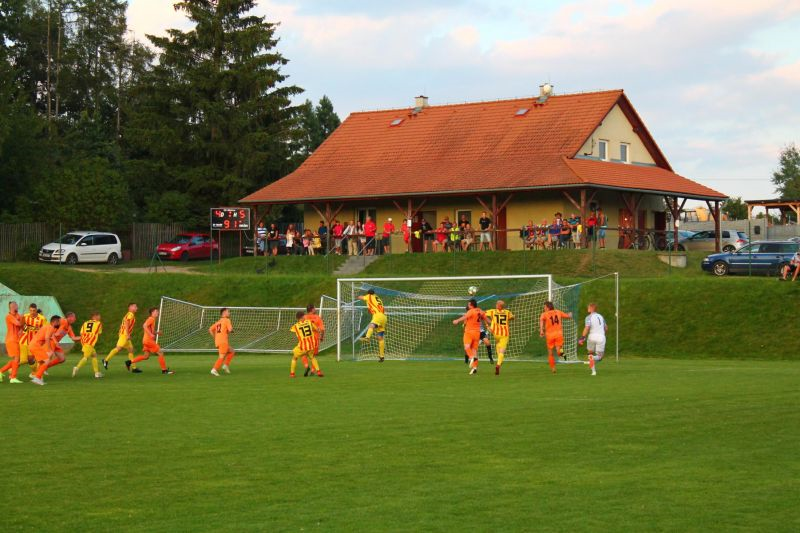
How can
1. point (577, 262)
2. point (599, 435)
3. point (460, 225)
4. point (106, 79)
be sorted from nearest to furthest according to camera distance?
point (599, 435) < point (577, 262) < point (460, 225) < point (106, 79)

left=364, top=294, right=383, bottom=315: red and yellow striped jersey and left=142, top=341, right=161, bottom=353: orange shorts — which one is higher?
left=364, top=294, right=383, bottom=315: red and yellow striped jersey

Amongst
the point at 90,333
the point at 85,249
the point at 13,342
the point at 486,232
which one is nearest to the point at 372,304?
the point at 90,333


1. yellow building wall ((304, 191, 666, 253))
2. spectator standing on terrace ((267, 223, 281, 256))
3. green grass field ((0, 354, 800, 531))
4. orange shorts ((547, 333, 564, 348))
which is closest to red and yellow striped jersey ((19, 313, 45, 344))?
green grass field ((0, 354, 800, 531))

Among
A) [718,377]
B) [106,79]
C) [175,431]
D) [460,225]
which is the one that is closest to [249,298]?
[460,225]

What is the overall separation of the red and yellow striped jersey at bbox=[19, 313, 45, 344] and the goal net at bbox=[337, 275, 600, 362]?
981 cm

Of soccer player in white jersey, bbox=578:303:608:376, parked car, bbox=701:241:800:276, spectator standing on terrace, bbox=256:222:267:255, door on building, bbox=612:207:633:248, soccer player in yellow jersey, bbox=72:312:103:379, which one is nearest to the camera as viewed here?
soccer player in white jersey, bbox=578:303:608:376

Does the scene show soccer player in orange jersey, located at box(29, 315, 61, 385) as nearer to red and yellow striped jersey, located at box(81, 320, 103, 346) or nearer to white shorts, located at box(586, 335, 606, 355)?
red and yellow striped jersey, located at box(81, 320, 103, 346)

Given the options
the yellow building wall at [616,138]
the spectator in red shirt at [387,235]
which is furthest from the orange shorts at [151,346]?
the yellow building wall at [616,138]

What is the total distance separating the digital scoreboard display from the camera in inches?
1837

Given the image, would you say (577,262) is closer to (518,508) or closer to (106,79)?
(518,508)

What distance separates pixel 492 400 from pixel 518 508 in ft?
26.2

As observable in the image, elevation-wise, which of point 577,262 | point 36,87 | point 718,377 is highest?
point 36,87

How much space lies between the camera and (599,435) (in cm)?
1342

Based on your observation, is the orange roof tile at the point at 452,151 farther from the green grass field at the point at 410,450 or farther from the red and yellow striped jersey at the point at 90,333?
the red and yellow striped jersey at the point at 90,333
